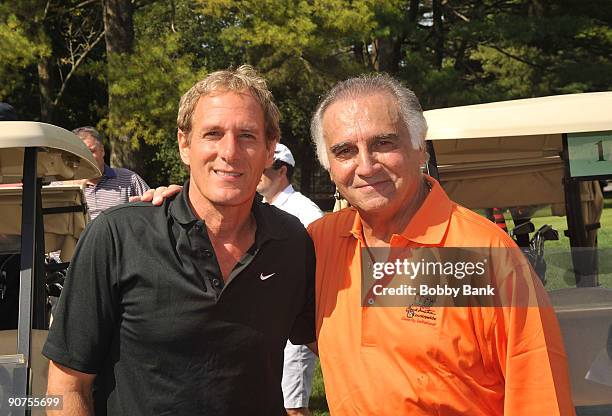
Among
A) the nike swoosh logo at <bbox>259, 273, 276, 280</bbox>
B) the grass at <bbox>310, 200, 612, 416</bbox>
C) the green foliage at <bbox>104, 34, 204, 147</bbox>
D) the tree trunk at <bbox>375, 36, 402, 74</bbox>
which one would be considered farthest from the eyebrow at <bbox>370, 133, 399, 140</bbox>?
the tree trunk at <bbox>375, 36, 402, 74</bbox>

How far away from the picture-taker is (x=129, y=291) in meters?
2.29

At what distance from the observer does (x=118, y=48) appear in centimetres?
1454

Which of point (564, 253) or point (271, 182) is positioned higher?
point (271, 182)

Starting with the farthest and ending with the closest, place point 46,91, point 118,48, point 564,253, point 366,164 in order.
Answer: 1. point 46,91
2. point 118,48
3. point 564,253
4. point 366,164

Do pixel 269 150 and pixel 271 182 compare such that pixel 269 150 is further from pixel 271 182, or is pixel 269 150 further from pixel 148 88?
pixel 148 88

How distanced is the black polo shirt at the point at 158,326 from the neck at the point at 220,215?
0.10 metres

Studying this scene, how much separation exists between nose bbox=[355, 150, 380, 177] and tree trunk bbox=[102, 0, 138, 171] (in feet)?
38.8

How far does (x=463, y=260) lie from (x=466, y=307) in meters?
0.14

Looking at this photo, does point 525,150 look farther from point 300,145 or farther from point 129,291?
point 300,145

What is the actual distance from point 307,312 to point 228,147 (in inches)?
23.4

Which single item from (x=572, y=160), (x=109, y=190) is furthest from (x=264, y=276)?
(x=109, y=190)

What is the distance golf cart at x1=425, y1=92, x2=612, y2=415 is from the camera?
3.17 metres

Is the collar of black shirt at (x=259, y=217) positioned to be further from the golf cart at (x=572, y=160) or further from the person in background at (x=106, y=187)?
the person in background at (x=106, y=187)

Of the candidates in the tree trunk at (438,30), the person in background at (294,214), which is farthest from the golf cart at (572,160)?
the tree trunk at (438,30)
